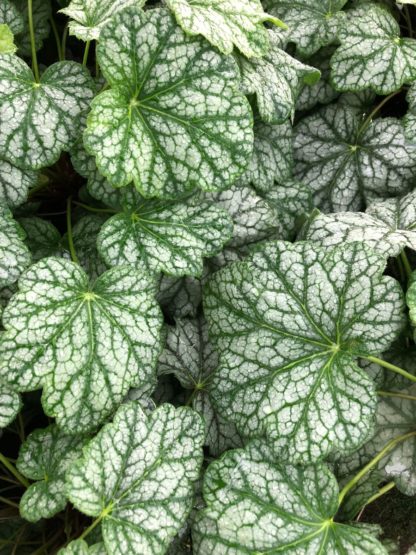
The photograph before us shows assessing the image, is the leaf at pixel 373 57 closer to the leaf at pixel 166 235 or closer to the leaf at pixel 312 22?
the leaf at pixel 312 22

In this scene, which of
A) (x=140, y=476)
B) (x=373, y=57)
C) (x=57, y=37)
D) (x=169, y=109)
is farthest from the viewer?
(x=57, y=37)

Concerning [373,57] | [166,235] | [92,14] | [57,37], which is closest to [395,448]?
[166,235]

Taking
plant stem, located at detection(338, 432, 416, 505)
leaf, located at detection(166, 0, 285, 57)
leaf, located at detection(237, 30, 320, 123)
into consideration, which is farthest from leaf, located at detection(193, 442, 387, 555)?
leaf, located at detection(166, 0, 285, 57)

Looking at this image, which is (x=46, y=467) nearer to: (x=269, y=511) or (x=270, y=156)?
(x=269, y=511)

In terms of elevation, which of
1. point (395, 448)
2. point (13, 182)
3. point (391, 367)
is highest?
point (13, 182)

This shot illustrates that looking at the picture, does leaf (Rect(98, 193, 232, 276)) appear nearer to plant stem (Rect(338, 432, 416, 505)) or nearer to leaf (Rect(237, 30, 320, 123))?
leaf (Rect(237, 30, 320, 123))

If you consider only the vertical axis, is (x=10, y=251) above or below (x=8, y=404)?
above

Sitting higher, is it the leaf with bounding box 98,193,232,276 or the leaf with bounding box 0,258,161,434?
the leaf with bounding box 98,193,232,276
